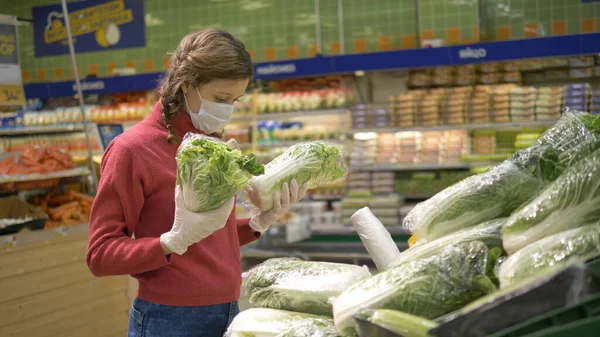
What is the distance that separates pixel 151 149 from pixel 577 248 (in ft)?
4.38

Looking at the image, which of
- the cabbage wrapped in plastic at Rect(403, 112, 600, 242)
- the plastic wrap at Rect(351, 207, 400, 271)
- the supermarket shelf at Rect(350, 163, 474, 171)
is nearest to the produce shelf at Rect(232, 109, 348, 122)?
the supermarket shelf at Rect(350, 163, 474, 171)

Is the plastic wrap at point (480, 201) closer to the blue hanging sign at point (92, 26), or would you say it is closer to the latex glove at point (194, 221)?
the latex glove at point (194, 221)

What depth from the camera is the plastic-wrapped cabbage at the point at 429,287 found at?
1415 mm

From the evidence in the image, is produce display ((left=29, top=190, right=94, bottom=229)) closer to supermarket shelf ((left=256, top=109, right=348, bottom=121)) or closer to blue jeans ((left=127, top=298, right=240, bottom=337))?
blue jeans ((left=127, top=298, right=240, bottom=337))

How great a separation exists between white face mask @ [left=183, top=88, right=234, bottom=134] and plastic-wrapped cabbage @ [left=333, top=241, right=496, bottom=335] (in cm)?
100

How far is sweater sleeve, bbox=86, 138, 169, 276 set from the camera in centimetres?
208

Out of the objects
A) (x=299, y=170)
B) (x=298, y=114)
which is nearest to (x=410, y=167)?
(x=298, y=114)

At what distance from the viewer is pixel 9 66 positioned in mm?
5098

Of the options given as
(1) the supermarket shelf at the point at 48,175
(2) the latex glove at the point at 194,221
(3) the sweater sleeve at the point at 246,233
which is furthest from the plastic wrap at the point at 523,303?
(1) the supermarket shelf at the point at 48,175

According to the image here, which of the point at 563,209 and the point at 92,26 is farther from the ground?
the point at 92,26

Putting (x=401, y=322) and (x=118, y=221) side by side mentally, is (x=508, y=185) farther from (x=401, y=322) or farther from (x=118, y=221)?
(x=118, y=221)

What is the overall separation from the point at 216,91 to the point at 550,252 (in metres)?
1.25

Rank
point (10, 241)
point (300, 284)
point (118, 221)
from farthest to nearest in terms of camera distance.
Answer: point (10, 241) → point (118, 221) → point (300, 284)

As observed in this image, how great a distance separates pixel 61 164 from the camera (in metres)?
5.46
